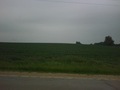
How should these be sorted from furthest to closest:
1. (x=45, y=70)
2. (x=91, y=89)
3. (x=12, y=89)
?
(x=45, y=70) < (x=91, y=89) < (x=12, y=89)

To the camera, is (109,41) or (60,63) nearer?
(60,63)

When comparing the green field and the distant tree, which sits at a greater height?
the distant tree

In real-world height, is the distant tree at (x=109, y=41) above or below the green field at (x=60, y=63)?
above

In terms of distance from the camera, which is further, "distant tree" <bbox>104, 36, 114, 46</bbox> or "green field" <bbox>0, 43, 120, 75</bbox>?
"distant tree" <bbox>104, 36, 114, 46</bbox>

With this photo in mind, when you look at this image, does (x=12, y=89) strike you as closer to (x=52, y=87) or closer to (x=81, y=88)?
(x=52, y=87)

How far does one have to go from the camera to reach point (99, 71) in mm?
17859

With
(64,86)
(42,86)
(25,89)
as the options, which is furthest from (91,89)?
(25,89)

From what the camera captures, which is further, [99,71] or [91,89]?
[99,71]

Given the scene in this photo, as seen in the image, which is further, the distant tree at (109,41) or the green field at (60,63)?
the distant tree at (109,41)

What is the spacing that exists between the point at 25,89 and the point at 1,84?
1121 mm

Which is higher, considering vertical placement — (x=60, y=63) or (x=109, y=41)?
(x=109, y=41)

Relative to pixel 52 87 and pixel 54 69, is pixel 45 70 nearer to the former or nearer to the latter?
pixel 54 69

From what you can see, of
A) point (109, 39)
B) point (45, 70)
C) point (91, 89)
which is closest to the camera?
point (91, 89)

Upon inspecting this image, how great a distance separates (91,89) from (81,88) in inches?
13.1
